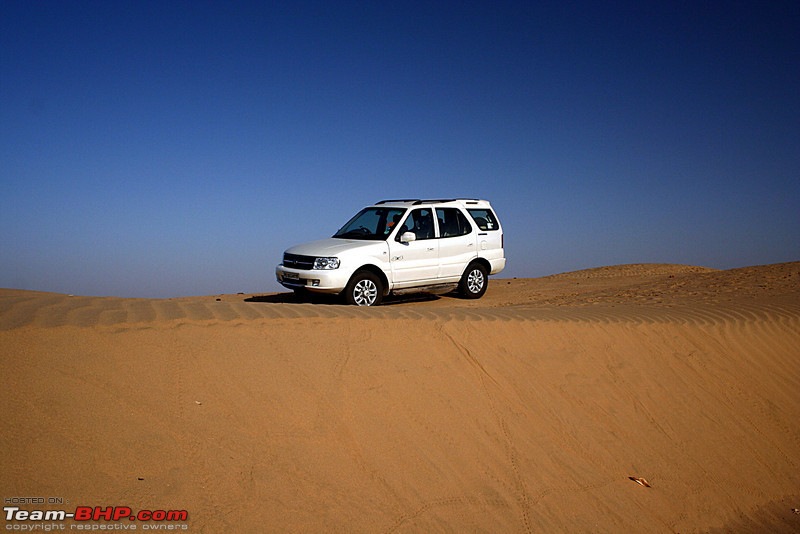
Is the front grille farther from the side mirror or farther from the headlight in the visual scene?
the side mirror

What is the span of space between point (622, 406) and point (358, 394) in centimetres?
334

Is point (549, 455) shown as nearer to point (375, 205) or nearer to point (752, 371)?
point (752, 371)

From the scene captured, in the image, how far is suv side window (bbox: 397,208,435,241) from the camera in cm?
1309

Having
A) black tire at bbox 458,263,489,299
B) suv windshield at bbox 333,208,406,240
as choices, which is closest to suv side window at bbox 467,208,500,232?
black tire at bbox 458,263,489,299

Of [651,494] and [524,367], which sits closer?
[651,494]

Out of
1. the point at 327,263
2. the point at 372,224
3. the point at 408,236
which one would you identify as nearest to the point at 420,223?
the point at 408,236

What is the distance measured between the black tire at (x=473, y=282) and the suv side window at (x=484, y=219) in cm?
92

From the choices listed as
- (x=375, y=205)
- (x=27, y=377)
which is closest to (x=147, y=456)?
(x=27, y=377)

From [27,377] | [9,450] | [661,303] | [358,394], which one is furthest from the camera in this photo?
[661,303]

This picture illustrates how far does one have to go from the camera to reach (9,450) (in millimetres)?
4172

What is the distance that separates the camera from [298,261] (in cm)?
1231

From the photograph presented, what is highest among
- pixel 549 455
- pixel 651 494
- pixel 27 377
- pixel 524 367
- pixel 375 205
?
pixel 375 205

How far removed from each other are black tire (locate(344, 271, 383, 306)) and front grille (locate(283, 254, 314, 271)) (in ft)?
2.84

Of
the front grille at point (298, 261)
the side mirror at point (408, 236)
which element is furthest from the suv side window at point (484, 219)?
the front grille at point (298, 261)
